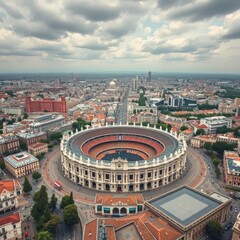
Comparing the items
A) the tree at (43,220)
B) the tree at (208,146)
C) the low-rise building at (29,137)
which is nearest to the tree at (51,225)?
the tree at (43,220)

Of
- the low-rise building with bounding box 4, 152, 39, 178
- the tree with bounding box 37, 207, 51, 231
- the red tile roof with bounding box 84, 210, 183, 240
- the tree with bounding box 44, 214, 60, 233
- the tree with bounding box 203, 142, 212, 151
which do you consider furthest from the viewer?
the tree with bounding box 203, 142, 212, 151

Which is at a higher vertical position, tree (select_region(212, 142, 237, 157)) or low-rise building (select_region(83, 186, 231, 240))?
low-rise building (select_region(83, 186, 231, 240))

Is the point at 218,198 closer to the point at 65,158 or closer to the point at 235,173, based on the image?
the point at 235,173

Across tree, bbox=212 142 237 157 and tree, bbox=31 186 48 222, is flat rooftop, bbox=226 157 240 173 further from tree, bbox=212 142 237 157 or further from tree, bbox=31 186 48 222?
tree, bbox=31 186 48 222

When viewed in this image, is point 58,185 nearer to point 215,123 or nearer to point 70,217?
point 70,217

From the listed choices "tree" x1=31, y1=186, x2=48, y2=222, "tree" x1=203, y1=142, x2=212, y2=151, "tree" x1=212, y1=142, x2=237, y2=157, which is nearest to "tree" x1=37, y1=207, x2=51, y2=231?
"tree" x1=31, y1=186, x2=48, y2=222

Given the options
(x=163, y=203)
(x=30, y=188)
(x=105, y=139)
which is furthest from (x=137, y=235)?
(x=105, y=139)

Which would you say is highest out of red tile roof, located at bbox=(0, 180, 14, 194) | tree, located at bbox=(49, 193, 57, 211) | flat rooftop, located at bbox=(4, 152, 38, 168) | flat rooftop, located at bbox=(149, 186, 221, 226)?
flat rooftop, located at bbox=(149, 186, 221, 226)

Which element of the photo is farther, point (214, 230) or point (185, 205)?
point (185, 205)

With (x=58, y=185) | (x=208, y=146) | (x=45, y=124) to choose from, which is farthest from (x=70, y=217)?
(x=45, y=124)
